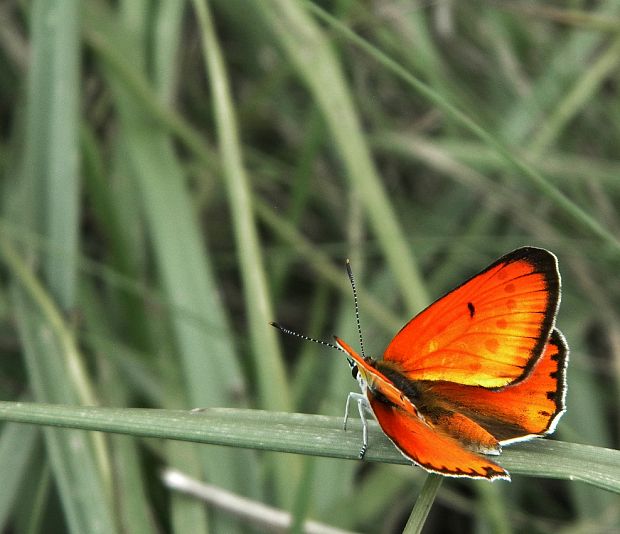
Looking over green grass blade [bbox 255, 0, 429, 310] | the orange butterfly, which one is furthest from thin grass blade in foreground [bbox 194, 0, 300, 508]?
the orange butterfly

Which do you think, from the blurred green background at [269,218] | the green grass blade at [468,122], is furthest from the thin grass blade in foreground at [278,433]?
the green grass blade at [468,122]

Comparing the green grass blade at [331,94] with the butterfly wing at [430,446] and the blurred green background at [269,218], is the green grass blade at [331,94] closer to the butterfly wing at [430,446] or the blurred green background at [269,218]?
the blurred green background at [269,218]

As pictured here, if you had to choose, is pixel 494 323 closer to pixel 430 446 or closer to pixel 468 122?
pixel 430 446

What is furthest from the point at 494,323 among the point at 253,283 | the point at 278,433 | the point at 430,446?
the point at 253,283

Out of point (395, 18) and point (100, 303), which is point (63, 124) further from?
point (395, 18)

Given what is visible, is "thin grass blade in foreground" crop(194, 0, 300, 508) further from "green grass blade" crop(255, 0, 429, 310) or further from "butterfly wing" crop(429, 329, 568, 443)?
"butterfly wing" crop(429, 329, 568, 443)

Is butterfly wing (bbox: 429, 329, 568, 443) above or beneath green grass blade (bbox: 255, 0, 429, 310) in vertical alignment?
beneath
